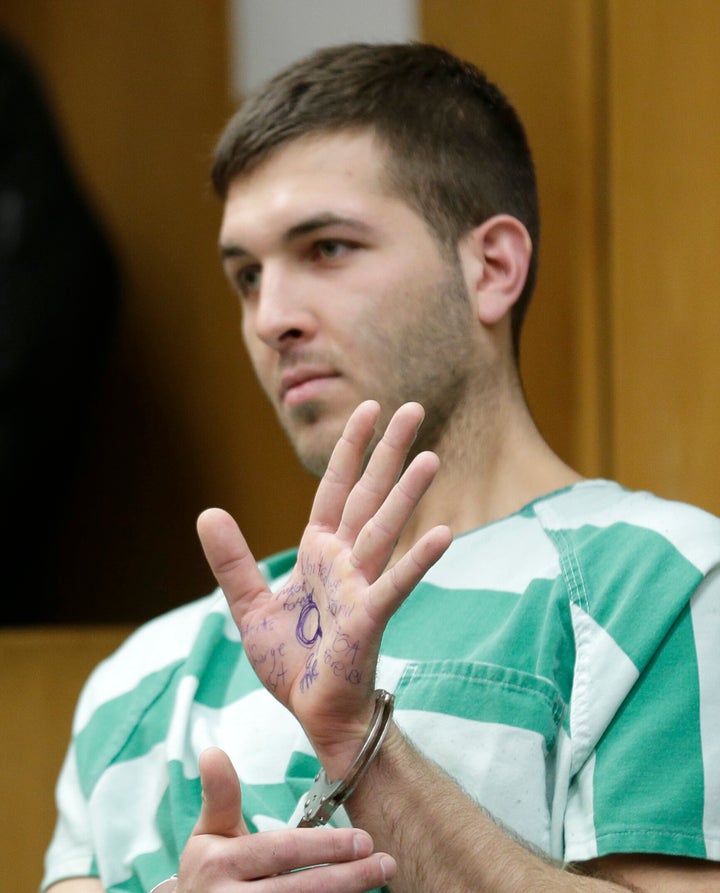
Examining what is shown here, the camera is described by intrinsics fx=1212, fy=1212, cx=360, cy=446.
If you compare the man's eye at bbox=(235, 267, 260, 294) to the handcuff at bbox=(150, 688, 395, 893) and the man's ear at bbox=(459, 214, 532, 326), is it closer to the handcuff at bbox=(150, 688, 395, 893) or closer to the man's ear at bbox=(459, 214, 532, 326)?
the man's ear at bbox=(459, 214, 532, 326)

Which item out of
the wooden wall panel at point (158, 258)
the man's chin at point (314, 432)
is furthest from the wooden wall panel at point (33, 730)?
Answer: the man's chin at point (314, 432)

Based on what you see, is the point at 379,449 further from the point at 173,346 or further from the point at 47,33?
the point at 47,33

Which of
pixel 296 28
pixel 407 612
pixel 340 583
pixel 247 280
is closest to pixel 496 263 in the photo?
pixel 247 280

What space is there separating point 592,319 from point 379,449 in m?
0.72

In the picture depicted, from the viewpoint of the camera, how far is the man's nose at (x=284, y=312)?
1121 mm

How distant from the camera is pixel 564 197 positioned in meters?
1.49

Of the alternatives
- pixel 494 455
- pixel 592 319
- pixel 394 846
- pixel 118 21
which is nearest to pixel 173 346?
pixel 118 21

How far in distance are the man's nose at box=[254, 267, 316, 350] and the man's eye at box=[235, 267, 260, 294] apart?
9 centimetres

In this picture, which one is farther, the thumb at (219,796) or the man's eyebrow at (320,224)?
the man's eyebrow at (320,224)

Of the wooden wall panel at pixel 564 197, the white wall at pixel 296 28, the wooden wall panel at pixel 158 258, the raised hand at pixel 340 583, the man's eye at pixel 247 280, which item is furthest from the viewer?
the wooden wall panel at pixel 158 258

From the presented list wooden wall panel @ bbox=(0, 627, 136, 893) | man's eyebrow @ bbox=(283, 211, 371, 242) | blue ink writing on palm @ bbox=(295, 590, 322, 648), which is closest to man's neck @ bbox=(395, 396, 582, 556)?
man's eyebrow @ bbox=(283, 211, 371, 242)

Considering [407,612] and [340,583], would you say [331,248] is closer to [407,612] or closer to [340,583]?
[407,612]

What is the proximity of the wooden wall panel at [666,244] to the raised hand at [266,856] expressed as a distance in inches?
27.3

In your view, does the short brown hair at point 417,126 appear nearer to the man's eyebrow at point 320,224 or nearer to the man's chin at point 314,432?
the man's eyebrow at point 320,224
